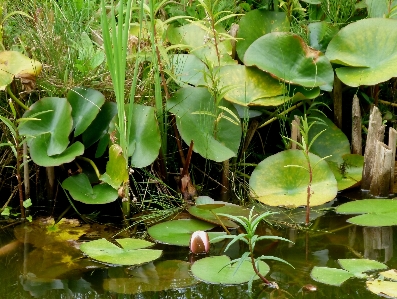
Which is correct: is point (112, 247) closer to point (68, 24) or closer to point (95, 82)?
point (95, 82)

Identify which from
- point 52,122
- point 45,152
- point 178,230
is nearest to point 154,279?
point 178,230

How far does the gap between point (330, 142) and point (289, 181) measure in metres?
0.39

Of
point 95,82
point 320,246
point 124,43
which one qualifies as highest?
point 124,43

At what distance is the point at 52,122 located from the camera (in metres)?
2.35

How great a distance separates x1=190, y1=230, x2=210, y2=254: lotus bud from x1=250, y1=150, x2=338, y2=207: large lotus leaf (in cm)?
49

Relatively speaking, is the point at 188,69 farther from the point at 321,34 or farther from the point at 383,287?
the point at 383,287

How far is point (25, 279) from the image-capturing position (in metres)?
1.82

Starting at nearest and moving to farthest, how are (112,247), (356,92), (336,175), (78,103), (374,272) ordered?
(374,272), (112,247), (78,103), (336,175), (356,92)

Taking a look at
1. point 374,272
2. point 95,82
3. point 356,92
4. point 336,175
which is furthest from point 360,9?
point 374,272

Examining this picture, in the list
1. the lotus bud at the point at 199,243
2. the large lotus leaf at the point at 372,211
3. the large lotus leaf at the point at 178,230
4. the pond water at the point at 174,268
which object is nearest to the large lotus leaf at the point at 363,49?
the large lotus leaf at the point at 372,211

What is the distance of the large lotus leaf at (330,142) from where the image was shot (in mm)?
2680

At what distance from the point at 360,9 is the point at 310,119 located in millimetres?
786

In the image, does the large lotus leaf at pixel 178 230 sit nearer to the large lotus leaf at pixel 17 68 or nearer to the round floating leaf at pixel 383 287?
the round floating leaf at pixel 383 287

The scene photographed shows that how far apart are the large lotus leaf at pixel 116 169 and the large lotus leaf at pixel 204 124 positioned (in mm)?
326
